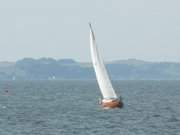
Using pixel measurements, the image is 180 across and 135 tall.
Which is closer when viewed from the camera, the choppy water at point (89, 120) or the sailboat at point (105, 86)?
the choppy water at point (89, 120)

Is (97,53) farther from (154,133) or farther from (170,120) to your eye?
(154,133)

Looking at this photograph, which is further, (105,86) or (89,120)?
(105,86)

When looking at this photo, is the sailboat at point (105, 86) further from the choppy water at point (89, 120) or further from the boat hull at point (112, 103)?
the choppy water at point (89, 120)

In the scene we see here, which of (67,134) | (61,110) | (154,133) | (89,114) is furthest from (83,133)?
(61,110)

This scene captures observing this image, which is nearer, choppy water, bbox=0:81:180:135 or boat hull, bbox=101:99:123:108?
choppy water, bbox=0:81:180:135

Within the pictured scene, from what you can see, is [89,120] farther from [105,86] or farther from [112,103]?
[105,86]

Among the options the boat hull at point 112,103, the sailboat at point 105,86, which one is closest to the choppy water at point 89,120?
the boat hull at point 112,103

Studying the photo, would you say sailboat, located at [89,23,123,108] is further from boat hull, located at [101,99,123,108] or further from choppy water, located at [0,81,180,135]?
choppy water, located at [0,81,180,135]

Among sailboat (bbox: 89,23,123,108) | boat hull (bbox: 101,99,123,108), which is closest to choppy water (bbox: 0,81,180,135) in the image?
boat hull (bbox: 101,99,123,108)

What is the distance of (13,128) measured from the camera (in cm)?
8900

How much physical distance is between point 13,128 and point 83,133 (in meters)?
9.58

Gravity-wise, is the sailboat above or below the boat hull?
above

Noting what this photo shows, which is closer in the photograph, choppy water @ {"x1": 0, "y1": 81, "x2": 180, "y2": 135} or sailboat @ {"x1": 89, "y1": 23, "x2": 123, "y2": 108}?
choppy water @ {"x1": 0, "y1": 81, "x2": 180, "y2": 135}

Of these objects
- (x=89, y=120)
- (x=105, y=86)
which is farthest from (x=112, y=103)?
(x=89, y=120)
